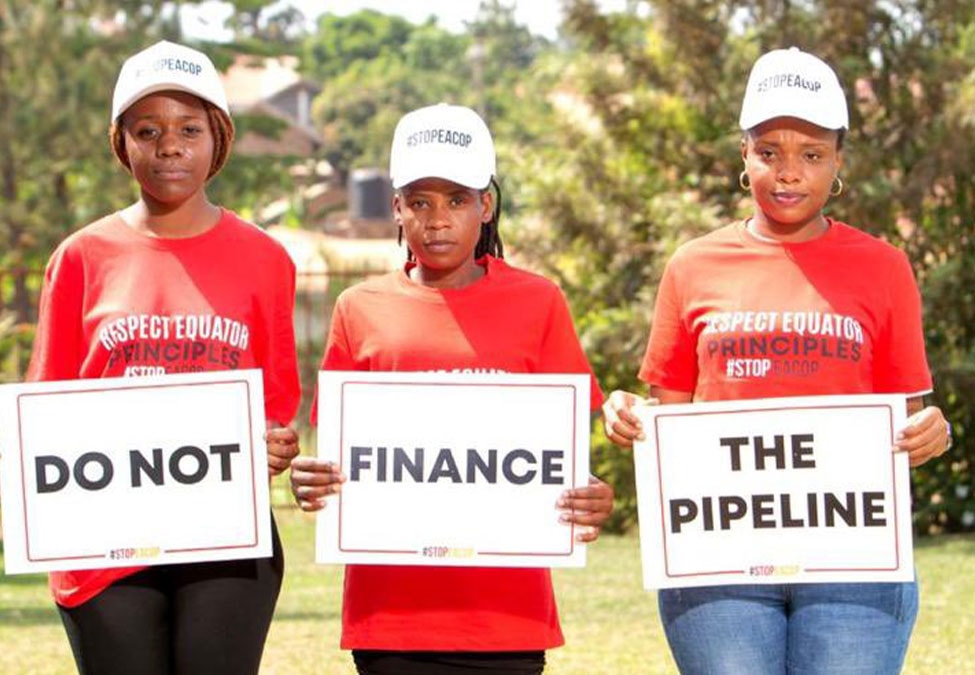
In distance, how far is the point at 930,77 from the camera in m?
17.6

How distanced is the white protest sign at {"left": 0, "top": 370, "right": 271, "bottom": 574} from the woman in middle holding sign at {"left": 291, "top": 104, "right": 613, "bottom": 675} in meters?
0.15

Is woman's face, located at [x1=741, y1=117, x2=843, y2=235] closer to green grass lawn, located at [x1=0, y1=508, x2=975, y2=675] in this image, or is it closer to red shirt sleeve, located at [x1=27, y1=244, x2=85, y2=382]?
red shirt sleeve, located at [x1=27, y1=244, x2=85, y2=382]

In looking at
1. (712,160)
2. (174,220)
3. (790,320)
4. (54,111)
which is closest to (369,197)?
(54,111)

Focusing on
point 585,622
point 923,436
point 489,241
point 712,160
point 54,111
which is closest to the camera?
point 923,436

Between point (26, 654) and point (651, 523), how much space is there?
648 centimetres

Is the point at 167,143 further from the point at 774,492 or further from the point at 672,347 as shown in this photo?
the point at 774,492

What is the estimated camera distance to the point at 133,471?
15.1ft

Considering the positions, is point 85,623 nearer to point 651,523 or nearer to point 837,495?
point 651,523

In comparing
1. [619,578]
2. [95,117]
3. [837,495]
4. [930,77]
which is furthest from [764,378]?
[95,117]

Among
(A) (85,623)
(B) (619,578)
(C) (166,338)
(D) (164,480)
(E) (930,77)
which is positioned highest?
(E) (930,77)

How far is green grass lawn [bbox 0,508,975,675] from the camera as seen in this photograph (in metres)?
9.85

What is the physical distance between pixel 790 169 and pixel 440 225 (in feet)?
2.55

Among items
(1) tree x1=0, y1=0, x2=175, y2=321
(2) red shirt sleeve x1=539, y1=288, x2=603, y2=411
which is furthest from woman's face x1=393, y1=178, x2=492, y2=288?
(1) tree x1=0, y1=0, x2=175, y2=321

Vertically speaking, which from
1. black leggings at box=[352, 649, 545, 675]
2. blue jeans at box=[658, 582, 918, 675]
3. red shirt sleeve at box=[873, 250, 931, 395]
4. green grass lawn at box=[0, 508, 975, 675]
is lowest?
green grass lawn at box=[0, 508, 975, 675]
